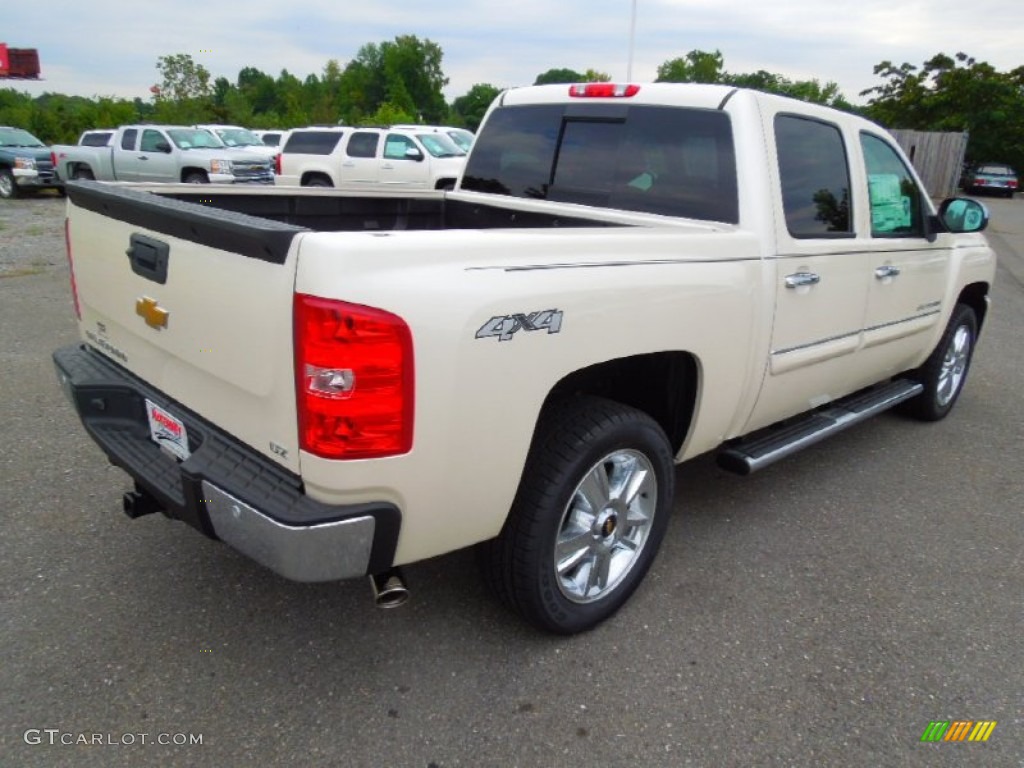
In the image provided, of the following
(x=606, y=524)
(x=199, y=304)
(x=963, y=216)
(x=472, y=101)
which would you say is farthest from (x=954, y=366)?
(x=472, y=101)

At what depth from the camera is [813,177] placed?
3387 mm

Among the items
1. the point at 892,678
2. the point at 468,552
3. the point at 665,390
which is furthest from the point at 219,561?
the point at 892,678

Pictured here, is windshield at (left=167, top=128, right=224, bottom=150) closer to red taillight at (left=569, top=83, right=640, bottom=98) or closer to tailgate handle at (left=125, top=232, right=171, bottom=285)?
red taillight at (left=569, top=83, right=640, bottom=98)

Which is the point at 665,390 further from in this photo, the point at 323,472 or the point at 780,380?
the point at 323,472

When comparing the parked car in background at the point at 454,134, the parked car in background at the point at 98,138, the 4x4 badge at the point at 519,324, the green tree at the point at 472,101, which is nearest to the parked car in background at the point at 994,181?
the parked car in background at the point at 454,134

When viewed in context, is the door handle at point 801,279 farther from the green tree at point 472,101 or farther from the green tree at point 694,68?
the green tree at point 472,101

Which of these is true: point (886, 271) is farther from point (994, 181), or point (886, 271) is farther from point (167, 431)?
point (994, 181)

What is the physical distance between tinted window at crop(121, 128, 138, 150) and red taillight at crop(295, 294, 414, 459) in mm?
19454

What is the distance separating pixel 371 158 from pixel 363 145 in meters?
0.42

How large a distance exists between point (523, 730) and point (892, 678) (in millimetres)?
1316

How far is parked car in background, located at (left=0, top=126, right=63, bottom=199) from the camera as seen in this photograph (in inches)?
720

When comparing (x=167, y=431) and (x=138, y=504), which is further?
(x=138, y=504)

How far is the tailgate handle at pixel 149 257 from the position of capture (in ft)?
7.69

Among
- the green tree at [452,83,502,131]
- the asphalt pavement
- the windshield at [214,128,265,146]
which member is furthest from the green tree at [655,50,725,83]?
the asphalt pavement
